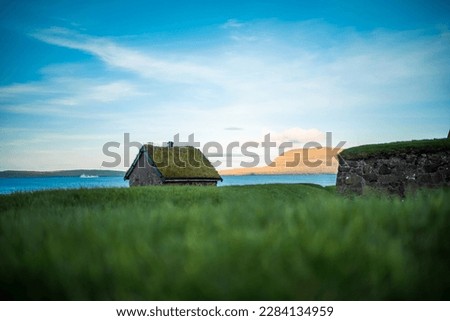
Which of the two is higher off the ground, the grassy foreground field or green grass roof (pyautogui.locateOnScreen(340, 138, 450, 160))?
green grass roof (pyautogui.locateOnScreen(340, 138, 450, 160))

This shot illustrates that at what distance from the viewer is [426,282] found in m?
2.19

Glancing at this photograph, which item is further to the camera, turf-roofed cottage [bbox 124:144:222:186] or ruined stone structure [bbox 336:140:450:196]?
turf-roofed cottage [bbox 124:144:222:186]

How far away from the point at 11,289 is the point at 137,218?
1039mm

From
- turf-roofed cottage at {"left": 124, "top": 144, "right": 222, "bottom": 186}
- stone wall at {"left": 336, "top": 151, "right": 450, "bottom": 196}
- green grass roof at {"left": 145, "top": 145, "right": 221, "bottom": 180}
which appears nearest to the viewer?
stone wall at {"left": 336, "top": 151, "right": 450, "bottom": 196}

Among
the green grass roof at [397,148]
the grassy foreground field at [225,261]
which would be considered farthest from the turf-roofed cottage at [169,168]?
the grassy foreground field at [225,261]

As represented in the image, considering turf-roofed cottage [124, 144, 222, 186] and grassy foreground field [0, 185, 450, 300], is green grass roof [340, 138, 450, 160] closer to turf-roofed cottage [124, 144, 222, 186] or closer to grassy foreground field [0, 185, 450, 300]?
grassy foreground field [0, 185, 450, 300]

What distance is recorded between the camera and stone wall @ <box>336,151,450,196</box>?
1209cm

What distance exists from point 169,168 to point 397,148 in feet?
58.6

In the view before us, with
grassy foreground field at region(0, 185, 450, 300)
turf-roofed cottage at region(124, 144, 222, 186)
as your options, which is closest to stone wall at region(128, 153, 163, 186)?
turf-roofed cottage at region(124, 144, 222, 186)

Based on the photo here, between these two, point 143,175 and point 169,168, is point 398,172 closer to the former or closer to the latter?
point 169,168

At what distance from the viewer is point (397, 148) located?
12594 millimetres

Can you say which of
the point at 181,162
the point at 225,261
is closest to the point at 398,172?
the point at 225,261

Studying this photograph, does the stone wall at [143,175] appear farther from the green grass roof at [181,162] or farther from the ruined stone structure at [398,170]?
the ruined stone structure at [398,170]
